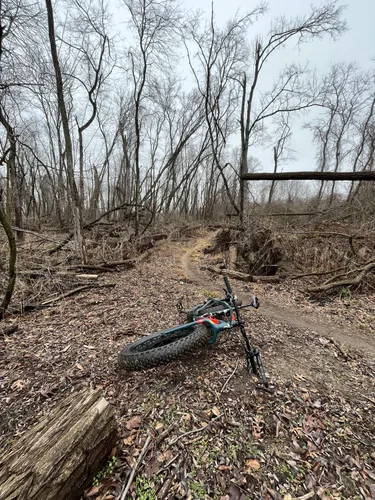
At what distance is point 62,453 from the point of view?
146 cm

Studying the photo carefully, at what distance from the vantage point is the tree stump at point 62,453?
1.32 m

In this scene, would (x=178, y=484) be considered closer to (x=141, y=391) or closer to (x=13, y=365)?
(x=141, y=391)

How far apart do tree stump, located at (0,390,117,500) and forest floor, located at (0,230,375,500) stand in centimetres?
22

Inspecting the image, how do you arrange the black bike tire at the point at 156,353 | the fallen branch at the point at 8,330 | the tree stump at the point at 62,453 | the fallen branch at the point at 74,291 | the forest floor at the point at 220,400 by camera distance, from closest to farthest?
1. the tree stump at the point at 62,453
2. the forest floor at the point at 220,400
3. the black bike tire at the point at 156,353
4. the fallen branch at the point at 8,330
5. the fallen branch at the point at 74,291

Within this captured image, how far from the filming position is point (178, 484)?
5.35 feet

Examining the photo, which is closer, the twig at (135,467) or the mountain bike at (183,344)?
the twig at (135,467)

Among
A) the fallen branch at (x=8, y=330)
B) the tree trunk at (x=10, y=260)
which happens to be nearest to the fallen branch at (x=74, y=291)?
the tree trunk at (x=10, y=260)

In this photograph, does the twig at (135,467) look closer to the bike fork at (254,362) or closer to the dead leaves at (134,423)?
the dead leaves at (134,423)

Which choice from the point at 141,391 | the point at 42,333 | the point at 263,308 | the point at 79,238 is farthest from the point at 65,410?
the point at 79,238

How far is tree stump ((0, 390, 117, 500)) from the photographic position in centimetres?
132

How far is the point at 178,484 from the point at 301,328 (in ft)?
10.9

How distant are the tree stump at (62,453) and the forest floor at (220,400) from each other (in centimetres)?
22

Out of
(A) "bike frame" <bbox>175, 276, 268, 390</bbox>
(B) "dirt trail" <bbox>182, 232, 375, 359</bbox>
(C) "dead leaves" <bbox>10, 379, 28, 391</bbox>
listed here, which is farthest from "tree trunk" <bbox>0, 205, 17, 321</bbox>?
(B) "dirt trail" <bbox>182, 232, 375, 359</bbox>

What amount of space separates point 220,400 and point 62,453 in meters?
1.49
